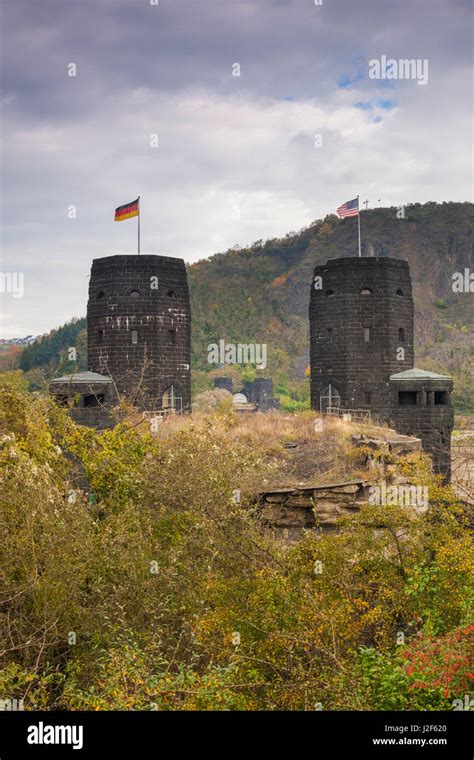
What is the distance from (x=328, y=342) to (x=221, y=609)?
65.1ft

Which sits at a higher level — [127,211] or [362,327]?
[127,211]

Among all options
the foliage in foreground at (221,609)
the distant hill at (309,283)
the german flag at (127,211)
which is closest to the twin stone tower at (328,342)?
the german flag at (127,211)

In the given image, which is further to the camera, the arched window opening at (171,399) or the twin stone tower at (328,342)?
the arched window opening at (171,399)

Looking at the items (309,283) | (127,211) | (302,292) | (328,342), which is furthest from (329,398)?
(309,283)

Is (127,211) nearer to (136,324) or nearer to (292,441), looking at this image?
(136,324)

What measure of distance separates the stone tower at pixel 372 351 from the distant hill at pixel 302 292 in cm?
5292

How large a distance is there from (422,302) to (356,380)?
81634 mm

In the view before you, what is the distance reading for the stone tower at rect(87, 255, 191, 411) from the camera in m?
26.4

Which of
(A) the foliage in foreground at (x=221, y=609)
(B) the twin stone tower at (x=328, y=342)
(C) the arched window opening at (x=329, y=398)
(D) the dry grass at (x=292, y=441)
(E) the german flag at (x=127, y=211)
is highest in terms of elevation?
(E) the german flag at (x=127, y=211)

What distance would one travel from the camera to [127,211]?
2783cm

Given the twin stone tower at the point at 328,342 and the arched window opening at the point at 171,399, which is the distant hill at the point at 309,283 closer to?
the twin stone tower at the point at 328,342

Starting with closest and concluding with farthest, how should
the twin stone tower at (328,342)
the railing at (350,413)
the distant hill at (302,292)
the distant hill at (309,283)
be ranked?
the twin stone tower at (328,342), the railing at (350,413), the distant hill at (302,292), the distant hill at (309,283)

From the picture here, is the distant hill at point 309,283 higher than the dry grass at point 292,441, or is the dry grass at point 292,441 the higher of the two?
the distant hill at point 309,283

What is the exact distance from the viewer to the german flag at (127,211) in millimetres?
27484
